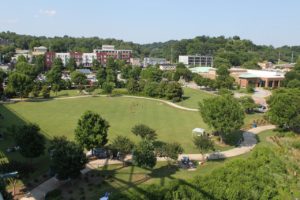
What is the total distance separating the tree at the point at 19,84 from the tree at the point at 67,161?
135 ft

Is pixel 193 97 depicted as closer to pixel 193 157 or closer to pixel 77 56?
pixel 193 157

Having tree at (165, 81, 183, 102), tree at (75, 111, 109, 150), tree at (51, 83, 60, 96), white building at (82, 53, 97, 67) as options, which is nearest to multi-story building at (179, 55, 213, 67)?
white building at (82, 53, 97, 67)

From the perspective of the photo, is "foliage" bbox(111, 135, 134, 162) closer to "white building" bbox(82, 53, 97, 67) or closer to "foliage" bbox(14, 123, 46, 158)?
"foliage" bbox(14, 123, 46, 158)

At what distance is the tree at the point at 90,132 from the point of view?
2958cm

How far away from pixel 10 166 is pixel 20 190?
3580 mm

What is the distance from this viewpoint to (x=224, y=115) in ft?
120

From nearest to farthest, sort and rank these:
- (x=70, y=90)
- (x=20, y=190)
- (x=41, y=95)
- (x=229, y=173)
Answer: (x=229, y=173) → (x=20, y=190) → (x=41, y=95) → (x=70, y=90)

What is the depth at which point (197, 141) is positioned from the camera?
3203 cm

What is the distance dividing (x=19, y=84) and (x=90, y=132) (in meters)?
38.2

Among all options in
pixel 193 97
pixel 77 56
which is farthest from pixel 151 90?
pixel 77 56

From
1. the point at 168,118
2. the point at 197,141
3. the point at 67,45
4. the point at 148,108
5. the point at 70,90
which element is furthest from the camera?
the point at 67,45

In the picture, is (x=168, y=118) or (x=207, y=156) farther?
(x=168, y=118)

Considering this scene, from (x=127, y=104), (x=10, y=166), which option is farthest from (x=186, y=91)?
(x=10, y=166)

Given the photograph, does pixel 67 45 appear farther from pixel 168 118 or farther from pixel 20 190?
pixel 20 190
